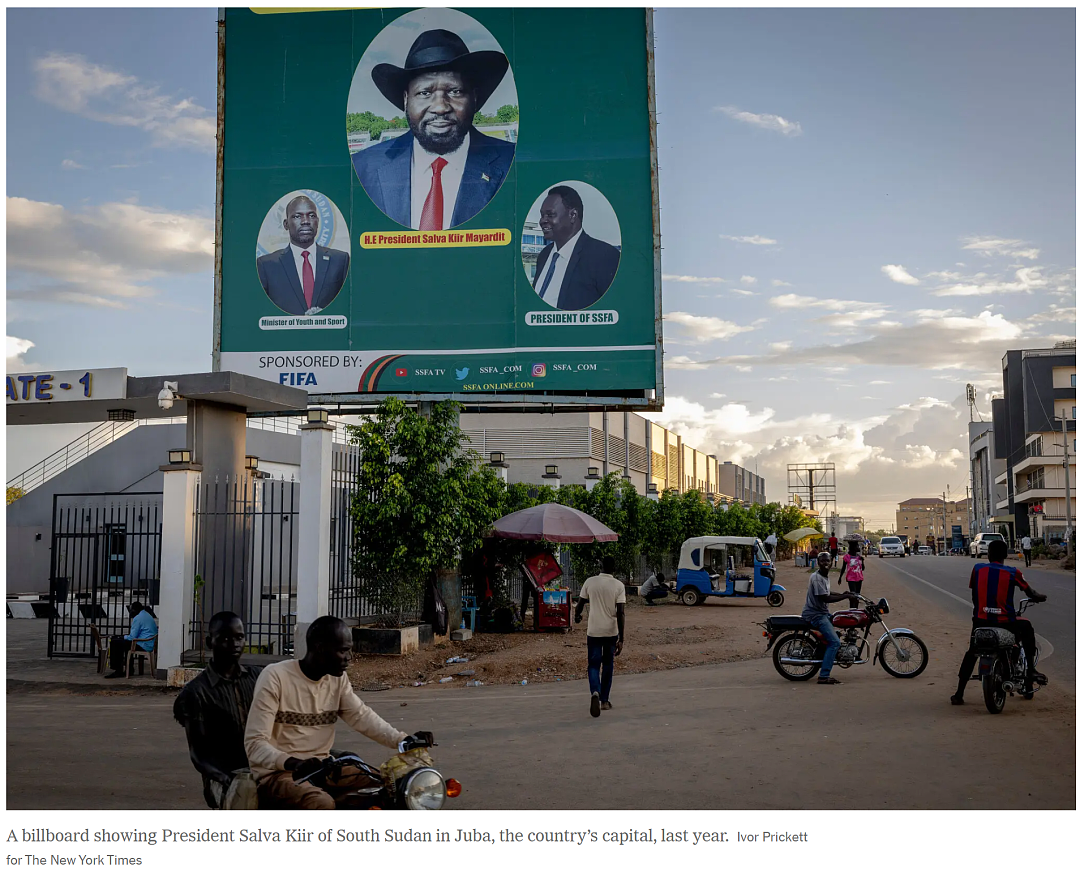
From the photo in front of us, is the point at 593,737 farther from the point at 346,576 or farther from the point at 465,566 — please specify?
the point at 465,566

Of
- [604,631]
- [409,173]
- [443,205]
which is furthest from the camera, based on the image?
[409,173]

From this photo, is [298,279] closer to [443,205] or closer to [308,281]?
[308,281]

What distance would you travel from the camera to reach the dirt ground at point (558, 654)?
1276 centimetres

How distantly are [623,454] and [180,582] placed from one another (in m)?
42.4

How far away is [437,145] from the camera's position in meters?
19.2

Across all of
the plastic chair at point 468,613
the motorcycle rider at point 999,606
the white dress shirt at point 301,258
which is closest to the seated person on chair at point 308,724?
the motorcycle rider at point 999,606

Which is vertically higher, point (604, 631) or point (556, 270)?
point (556, 270)

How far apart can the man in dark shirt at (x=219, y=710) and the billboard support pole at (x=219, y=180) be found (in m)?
15.5

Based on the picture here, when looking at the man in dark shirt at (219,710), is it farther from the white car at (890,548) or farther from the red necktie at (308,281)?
the white car at (890,548)

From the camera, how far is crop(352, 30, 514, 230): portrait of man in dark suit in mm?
18938

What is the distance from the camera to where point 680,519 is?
32344 millimetres

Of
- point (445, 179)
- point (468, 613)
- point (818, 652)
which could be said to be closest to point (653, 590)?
point (468, 613)

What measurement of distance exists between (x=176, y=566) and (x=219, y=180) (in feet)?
32.4

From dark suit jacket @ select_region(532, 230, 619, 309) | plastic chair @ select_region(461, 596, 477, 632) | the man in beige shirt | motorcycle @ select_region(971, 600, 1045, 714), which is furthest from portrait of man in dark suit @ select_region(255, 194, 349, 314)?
motorcycle @ select_region(971, 600, 1045, 714)
